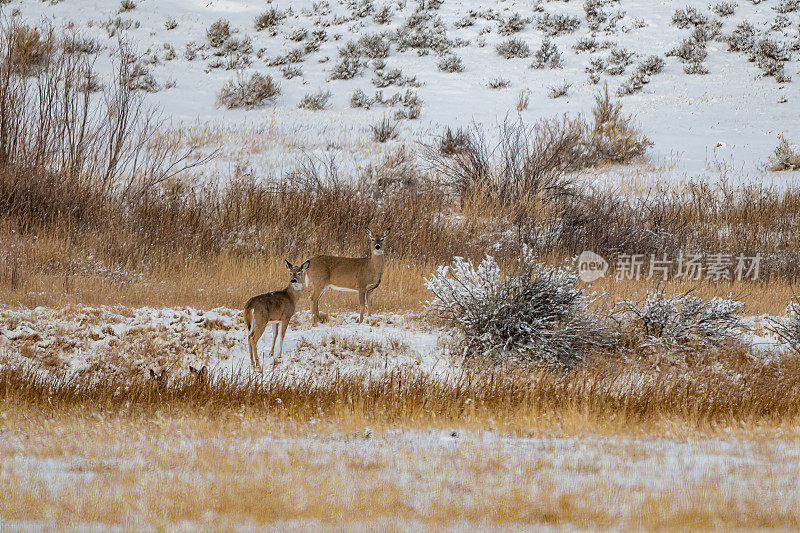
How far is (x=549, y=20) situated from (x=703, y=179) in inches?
523

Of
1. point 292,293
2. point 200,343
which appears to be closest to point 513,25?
point 292,293

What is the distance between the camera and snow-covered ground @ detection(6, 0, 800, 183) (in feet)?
68.2

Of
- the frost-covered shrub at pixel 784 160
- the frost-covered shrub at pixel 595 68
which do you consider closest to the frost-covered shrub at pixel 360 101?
the frost-covered shrub at pixel 595 68

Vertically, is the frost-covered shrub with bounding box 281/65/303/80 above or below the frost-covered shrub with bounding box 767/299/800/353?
above

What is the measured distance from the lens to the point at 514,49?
2761cm

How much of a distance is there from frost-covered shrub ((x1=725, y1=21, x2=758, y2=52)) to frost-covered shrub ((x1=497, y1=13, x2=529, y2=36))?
6916 mm

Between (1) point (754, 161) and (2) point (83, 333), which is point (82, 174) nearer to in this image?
(2) point (83, 333)

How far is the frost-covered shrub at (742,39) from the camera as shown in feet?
85.9

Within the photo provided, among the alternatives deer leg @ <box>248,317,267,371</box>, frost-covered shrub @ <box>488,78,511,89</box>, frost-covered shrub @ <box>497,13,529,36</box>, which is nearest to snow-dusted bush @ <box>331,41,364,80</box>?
frost-covered shrub @ <box>488,78,511,89</box>

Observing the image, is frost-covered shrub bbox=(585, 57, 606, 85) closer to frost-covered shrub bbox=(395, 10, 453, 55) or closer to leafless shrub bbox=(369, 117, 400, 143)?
frost-covered shrub bbox=(395, 10, 453, 55)

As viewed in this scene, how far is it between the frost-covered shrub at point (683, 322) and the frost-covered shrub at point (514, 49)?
19.8 meters

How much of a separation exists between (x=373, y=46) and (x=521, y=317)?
22.2 metres

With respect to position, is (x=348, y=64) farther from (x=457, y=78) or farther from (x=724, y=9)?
(x=724, y=9)

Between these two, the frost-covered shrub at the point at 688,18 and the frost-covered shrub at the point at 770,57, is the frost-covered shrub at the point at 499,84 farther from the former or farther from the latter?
the frost-covered shrub at the point at 770,57
